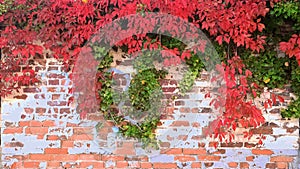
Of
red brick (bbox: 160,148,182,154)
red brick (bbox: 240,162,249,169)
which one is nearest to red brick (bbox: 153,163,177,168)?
red brick (bbox: 160,148,182,154)

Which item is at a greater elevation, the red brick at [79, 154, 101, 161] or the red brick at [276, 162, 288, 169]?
the red brick at [79, 154, 101, 161]

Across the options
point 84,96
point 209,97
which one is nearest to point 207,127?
point 209,97

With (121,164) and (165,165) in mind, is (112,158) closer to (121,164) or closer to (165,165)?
(121,164)

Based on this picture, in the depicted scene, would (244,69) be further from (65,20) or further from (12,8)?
(12,8)

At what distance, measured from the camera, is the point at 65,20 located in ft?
8.75

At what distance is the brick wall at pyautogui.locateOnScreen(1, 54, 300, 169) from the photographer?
2.91 metres

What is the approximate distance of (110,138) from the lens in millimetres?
A: 2969

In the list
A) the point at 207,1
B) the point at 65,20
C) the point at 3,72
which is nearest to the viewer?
the point at 207,1

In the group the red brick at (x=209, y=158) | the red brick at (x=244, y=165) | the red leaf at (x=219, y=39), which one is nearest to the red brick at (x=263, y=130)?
the red brick at (x=244, y=165)

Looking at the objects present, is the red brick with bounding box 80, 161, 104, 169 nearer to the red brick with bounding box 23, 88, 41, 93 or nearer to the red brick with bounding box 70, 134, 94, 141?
the red brick with bounding box 70, 134, 94, 141

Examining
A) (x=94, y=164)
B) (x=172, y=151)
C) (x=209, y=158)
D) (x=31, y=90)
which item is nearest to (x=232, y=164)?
(x=209, y=158)

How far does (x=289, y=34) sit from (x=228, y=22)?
2.14 feet

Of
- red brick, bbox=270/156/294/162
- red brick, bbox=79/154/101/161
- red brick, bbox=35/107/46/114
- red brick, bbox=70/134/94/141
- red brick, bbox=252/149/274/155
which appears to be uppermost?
red brick, bbox=35/107/46/114

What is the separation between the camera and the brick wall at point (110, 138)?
291cm
